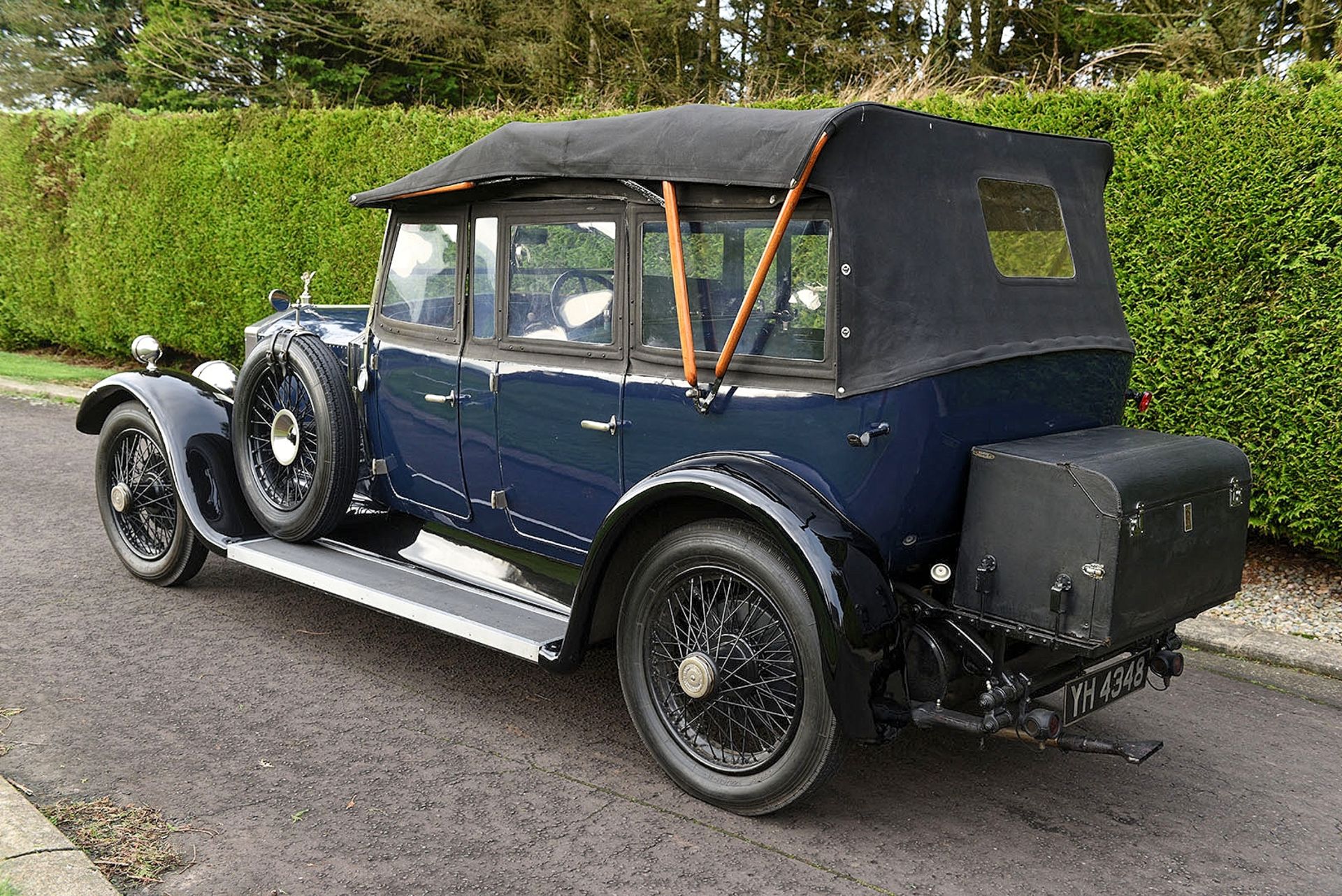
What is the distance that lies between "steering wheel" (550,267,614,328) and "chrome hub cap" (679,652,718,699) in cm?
128

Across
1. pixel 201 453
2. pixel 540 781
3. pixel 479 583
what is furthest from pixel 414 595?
pixel 201 453

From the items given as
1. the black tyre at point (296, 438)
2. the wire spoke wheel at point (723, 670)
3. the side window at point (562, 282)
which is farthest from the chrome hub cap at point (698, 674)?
the black tyre at point (296, 438)

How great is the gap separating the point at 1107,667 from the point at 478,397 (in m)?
2.44

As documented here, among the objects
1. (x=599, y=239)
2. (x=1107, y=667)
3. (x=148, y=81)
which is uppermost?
(x=148, y=81)

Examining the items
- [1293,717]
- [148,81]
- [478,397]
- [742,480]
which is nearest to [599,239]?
[478,397]

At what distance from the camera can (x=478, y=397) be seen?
435 cm

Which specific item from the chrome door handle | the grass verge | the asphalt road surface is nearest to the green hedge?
the asphalt road surface

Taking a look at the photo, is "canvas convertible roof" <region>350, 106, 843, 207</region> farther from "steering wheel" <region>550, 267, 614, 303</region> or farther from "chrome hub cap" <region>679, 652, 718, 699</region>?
"chrome hub cap" <region>679, 652, 718, 699</region>

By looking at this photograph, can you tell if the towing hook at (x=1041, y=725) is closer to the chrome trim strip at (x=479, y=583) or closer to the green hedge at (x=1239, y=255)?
the chrome trim strip at (x=479, y=583)

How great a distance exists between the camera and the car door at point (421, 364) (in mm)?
4516

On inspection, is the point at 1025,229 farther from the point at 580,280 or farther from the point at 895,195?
the point at 580,280

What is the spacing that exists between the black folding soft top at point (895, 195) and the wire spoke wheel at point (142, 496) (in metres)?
2.48

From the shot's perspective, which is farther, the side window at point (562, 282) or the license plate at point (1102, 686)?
the side window at point (562, 282)

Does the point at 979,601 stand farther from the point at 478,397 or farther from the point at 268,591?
the point at 268,591
